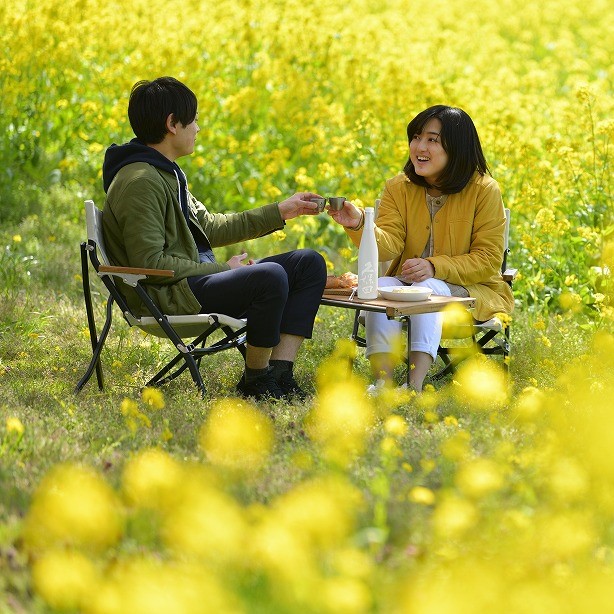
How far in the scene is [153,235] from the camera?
3936 mm

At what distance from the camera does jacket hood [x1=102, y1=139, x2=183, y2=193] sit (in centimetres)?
405

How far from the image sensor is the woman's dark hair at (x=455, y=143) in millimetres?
4246

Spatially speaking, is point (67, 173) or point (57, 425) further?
point (67, 173)

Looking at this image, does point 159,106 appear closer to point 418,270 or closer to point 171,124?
point 171,124

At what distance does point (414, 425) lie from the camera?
143 inches

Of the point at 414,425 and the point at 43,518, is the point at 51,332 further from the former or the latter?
the point at 43,518

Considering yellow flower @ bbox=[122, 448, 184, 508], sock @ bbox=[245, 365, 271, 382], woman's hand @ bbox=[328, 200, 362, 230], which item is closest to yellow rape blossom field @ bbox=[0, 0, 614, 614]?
yellow flower @ bbox=[122, 448, 184, 508]

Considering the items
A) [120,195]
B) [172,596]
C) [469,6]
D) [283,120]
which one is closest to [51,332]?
[120,195]

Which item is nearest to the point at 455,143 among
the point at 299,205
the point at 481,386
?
the point at 299,205

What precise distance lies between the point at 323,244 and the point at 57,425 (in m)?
3.01

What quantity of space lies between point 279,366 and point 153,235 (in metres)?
0.67

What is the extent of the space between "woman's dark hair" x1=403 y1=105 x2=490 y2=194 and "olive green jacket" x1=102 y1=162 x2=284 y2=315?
3.04 ft

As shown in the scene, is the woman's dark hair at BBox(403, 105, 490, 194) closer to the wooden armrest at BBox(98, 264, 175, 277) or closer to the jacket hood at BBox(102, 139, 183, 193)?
the jacket hood at BBox(102, 139, 183, 193)

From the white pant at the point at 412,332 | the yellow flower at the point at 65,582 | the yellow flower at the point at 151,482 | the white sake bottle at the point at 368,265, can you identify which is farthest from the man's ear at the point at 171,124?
the yellow flower at the point at 65,582
